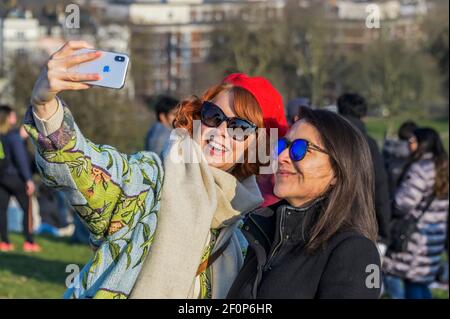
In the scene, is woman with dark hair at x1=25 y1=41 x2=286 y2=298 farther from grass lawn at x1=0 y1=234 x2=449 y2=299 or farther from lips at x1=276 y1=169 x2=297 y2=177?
grass lawn at x1=0 y1=234 x2=449 y2=299

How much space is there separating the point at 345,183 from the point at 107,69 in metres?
0.85

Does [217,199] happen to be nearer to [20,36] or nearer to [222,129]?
[222,129]

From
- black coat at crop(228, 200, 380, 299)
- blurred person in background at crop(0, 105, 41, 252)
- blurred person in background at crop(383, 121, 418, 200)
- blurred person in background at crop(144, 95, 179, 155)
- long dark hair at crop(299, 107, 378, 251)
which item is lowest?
blurred person in background at crop(0, 105, 41, 252)

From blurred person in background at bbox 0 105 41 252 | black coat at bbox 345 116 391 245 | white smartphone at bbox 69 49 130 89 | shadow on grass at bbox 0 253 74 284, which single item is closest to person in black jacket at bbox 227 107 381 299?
white smartphone at bbox 69 49 130 89

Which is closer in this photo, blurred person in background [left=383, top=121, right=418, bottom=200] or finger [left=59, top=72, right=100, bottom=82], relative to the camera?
finger [left=59, top=72, right=100, bottom=82]

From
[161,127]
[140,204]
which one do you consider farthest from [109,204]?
[161,127]

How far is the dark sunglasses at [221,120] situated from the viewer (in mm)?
3740

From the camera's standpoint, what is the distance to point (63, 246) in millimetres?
14109

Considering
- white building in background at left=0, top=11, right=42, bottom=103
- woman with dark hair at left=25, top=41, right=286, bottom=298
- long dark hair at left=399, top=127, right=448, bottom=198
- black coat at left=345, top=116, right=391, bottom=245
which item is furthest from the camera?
white building in background at left=0, top=11, right=42, bottom=103

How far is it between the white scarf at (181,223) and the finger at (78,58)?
49cm

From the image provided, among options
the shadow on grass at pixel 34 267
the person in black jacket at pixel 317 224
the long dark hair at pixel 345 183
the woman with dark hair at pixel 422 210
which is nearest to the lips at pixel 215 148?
the person in black jacket at pixel 317 224

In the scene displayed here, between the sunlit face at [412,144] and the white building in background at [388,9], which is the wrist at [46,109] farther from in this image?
the white building in background at [388,9]

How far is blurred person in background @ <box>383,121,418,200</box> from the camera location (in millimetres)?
9562

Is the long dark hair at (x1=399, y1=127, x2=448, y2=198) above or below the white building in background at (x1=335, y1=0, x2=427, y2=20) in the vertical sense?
above
